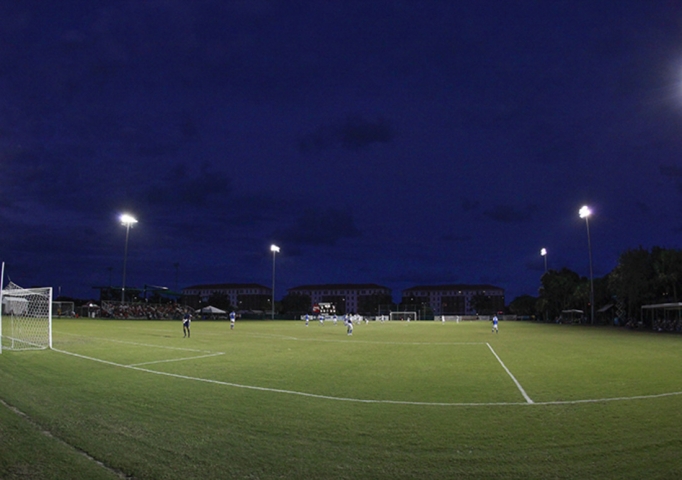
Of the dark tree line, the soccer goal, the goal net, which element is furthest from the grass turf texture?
the soccer goal

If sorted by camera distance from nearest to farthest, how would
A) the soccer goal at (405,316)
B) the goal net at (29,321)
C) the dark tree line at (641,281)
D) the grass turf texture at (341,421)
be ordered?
the grass turf texture at (341,421) → the goal net at (29,321) → the dark tree line at (641,281) → the soccer goal at (405,316)

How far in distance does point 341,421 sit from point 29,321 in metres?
39.7

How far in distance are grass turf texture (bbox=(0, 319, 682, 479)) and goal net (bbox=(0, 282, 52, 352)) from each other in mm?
6157

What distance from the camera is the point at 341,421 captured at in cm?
825

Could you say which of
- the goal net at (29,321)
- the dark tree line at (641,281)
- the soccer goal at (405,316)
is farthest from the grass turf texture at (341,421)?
the soccer goal at (405,316)

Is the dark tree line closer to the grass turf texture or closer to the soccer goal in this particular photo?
the soccer goal

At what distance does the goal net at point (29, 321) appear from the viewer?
20845mm

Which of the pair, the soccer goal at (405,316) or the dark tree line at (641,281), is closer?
the dark tree line at (641,281)

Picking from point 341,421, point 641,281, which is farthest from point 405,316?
point 341,421

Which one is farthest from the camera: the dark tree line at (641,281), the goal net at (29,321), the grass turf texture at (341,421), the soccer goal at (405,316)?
the soccer goal at (405,316)

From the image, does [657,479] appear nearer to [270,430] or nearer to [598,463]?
[598,463]

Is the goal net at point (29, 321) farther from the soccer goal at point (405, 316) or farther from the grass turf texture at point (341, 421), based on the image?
the soccer goal at point (405, 316)

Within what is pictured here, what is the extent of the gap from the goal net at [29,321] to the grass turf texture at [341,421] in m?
6.16

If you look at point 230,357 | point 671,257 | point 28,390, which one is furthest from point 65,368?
point 671,257
